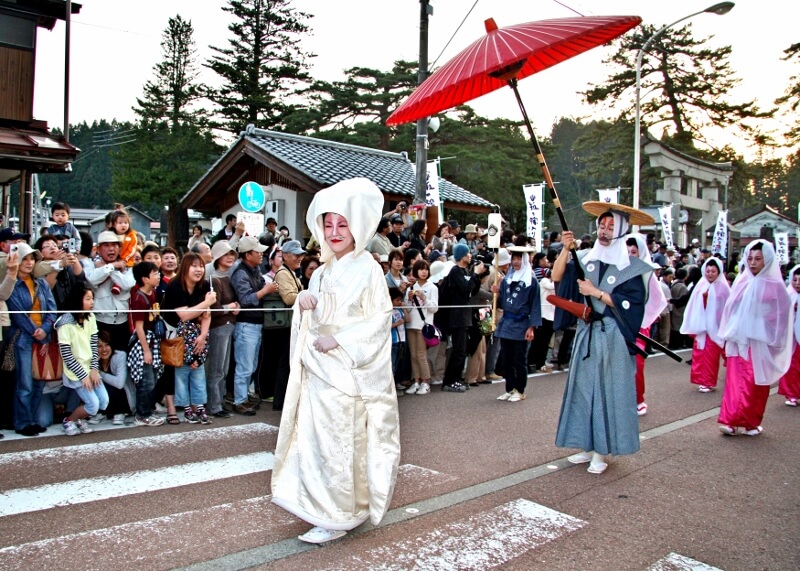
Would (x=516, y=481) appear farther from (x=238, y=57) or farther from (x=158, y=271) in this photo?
(x=238, y=57)

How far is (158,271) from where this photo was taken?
276 inches

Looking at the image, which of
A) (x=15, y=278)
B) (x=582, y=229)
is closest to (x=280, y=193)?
(x=15, y=278)

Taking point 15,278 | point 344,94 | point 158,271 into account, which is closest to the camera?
point 15,278

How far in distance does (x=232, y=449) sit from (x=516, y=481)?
2.53 metres

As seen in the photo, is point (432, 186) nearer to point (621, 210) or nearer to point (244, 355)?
point (244, 355)

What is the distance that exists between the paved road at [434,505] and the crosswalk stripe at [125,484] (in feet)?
0.05

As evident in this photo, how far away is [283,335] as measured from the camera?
7.98 meters

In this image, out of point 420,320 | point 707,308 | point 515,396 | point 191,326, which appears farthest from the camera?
point 707,308

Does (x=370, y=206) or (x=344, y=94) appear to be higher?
(x=344, y=94)

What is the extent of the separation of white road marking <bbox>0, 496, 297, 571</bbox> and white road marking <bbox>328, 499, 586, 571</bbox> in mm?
774

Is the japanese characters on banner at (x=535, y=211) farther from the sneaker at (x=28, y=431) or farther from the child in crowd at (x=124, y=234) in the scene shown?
the sneaker at (x=28, y=431)

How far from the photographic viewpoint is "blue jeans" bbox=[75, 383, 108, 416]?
6332mm

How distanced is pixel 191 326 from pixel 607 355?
4204 millimetres

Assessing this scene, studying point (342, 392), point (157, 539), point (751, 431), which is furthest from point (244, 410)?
point (751, 431)
